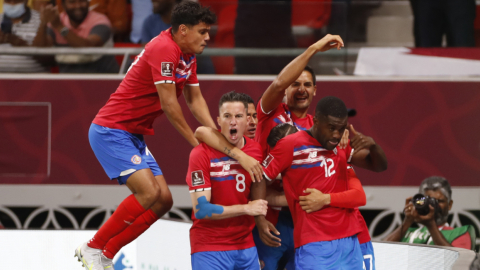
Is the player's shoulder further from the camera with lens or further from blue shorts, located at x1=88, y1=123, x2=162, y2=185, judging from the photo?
the camera with lens

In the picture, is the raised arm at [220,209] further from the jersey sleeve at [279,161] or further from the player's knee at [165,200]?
the player's knee at [165,200]

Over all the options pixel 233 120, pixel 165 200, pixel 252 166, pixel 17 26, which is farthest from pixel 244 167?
pixel 17 26

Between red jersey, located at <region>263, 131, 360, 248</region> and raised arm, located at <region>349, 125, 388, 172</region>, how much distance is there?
0.14 metres

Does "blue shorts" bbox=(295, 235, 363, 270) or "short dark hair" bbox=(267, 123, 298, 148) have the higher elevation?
"short dark hair" bbox=(267, 123, 298, 148)

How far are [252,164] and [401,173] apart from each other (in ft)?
11.1

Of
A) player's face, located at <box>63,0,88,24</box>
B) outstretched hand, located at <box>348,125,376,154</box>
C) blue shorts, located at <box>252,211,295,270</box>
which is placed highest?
player's face, located at <box>63,0,88,24</box>

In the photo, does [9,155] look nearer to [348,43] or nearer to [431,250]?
[348,43]

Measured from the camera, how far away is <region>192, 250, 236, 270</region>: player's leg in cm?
302

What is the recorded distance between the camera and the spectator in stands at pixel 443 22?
230 inches

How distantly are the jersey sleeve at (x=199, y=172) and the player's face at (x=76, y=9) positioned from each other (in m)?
3.19

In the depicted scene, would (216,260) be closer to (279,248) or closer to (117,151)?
(279,248)

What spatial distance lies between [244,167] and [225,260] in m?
0.52

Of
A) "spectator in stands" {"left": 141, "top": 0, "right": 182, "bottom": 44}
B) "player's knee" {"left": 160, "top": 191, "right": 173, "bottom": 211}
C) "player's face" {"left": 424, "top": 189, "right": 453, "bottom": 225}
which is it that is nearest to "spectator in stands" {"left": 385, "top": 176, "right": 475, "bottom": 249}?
"player's face" {"left": 424, "top": 189, "right": 453, "bottom": 225}

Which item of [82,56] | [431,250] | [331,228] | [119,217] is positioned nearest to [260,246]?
[331,228]
